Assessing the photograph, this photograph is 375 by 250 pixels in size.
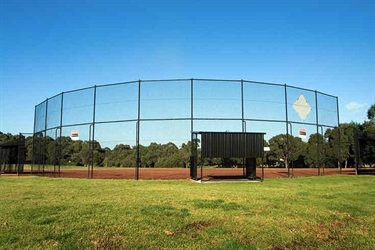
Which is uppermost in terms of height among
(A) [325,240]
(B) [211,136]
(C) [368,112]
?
(C) [368,112]

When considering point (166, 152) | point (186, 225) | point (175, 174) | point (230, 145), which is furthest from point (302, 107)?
point (186, 225)

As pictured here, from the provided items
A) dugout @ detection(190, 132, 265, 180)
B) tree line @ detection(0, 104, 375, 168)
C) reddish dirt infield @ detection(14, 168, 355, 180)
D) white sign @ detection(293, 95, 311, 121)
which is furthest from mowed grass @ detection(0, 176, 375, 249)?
tree line @ detection(0, 104, 375, 168)

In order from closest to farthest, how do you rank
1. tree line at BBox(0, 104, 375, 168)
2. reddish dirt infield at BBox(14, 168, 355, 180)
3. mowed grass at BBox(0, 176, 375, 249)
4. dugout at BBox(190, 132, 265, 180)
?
mowed grass at BBox(0, 176, 375, 249) < dugout at BBox(190, 132, 265, 180) < reddish dirt infield at BBox(14, 168, 355, 180) < tree line at BBox(0, 104, 375, 168)

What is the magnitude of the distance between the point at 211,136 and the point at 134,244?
33.3 feet

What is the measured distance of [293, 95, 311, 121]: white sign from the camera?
1827 cm

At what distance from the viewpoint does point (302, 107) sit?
60.6 feet

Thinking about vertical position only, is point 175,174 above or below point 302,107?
below

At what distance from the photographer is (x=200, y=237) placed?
4148 mm

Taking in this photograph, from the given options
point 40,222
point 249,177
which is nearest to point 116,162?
point 249,177

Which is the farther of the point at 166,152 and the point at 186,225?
the point at 166,152

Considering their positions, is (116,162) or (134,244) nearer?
(134,244)

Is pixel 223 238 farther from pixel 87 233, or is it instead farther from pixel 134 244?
pixel 87 233

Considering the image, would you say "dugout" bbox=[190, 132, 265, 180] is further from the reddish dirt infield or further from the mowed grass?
the mowed grass

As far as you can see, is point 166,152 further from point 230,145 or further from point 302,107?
point 230,145
